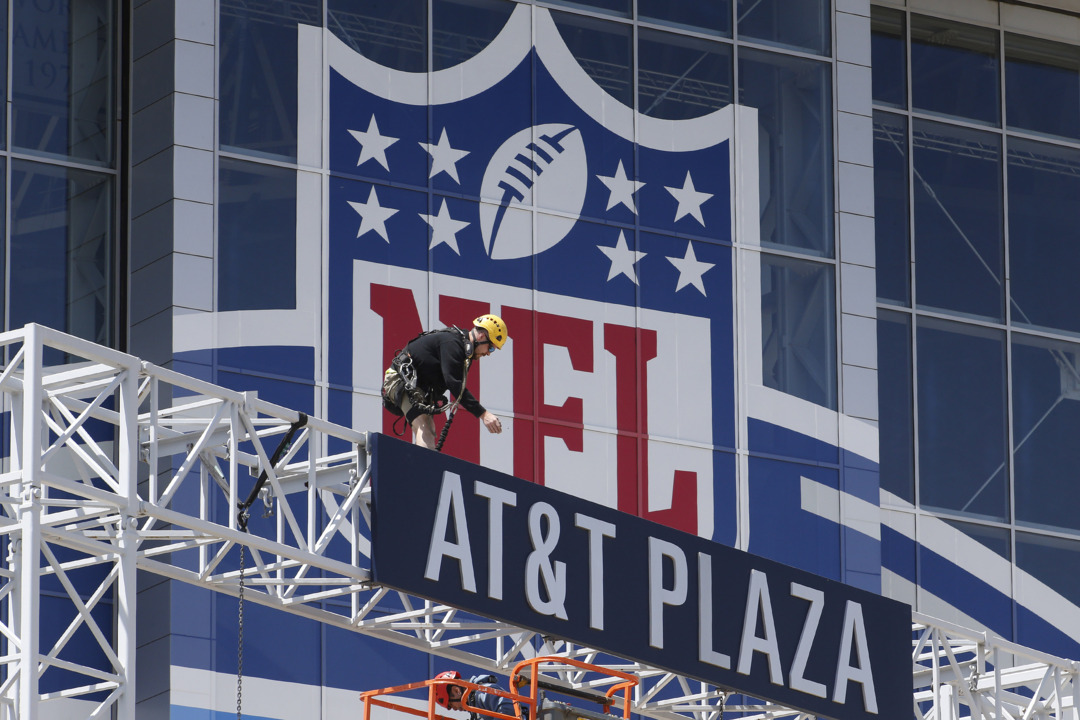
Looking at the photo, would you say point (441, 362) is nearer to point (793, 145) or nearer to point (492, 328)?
point (492, 328)

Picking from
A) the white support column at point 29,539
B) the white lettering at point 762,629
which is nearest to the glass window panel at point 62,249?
the white lettering at point 762,629

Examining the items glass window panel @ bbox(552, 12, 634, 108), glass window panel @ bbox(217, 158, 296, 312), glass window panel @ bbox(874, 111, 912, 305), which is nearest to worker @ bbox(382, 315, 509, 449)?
glass window panel @ bbox(217, 158, 296, 312)

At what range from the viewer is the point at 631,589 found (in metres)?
20.0

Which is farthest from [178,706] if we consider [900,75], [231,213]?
[900,75]

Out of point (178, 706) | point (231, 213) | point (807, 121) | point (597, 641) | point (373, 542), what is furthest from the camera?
point (807, 121)

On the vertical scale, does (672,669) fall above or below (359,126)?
below

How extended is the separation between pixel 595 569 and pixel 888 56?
16.9 m

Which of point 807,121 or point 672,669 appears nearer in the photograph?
point 672,669

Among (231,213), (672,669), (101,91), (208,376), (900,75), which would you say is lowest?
(672,669)

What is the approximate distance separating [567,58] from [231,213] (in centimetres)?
548

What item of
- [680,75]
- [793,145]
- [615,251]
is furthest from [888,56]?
[615,251]

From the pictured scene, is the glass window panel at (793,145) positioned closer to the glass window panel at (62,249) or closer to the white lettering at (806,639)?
the glass window panel at (62,249)

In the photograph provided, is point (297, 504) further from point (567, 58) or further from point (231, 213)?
point (567, 58)

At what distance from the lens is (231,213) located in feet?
88.5
